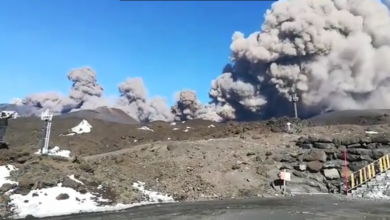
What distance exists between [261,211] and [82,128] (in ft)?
162

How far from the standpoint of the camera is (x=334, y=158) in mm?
24188

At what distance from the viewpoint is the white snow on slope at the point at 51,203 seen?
1517 centimetres

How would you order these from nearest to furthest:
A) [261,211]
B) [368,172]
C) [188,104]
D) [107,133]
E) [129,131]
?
[261,211] < [368,172] < [129,131] < [107,133] < [188,104]

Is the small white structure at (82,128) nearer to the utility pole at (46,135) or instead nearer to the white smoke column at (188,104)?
the white smoke column at (188,104)

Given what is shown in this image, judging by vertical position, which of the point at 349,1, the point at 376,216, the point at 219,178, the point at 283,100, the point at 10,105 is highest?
the point at 349,1

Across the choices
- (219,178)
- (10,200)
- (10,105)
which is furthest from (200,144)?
(10,105)

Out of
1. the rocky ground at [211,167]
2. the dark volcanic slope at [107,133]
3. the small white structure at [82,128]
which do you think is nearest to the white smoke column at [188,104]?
the dark volcanic slope at [107,133]

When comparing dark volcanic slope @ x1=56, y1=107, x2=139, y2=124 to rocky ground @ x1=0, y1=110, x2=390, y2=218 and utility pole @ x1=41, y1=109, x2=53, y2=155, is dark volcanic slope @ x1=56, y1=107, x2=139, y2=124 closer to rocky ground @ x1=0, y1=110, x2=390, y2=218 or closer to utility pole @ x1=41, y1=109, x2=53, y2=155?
rocky ground @ x1=0, y1=110, x2=390, y2=218

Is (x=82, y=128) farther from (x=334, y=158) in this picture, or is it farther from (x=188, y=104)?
(x=334, y=158)

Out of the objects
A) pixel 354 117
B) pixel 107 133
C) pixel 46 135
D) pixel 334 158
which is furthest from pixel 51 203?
pixel 354 117

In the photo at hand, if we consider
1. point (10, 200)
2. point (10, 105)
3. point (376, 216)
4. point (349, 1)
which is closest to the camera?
point (376, 216)

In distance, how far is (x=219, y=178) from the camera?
22828 mm

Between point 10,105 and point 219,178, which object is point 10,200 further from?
point 10,105

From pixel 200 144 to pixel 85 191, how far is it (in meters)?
12.9
